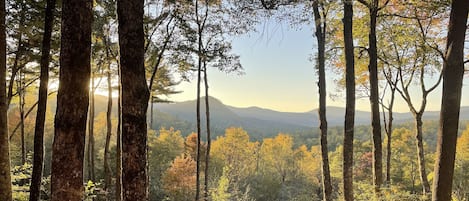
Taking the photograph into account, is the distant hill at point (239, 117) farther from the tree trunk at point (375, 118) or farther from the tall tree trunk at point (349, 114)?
the tall tree trunk at point (349, 114)

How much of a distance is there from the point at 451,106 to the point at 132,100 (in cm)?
362

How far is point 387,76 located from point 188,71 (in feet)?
23.3

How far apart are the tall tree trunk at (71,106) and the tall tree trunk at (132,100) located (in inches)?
13.7

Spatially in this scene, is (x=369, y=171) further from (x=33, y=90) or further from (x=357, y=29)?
(x=33, y=90)

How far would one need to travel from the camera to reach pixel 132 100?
330 cm

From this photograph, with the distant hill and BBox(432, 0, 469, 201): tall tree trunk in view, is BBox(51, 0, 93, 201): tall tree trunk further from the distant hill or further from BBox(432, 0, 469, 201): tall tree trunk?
the distant hill

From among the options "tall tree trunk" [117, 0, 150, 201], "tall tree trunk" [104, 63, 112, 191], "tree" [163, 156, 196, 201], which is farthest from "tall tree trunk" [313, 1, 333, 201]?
"tree" [163, 156, 196, 201]

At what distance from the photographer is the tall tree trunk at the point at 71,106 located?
317 centimetres

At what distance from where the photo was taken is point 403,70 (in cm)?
1165

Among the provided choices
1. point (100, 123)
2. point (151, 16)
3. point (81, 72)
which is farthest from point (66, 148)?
point (100, 123)

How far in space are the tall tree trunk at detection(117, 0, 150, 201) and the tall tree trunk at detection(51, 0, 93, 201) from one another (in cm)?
35

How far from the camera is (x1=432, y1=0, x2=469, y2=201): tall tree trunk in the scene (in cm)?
411

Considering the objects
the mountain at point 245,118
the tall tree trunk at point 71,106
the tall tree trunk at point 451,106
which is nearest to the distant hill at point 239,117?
the mountain at point 245,118

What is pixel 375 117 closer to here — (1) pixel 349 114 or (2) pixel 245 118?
(1) pixel 349 114
